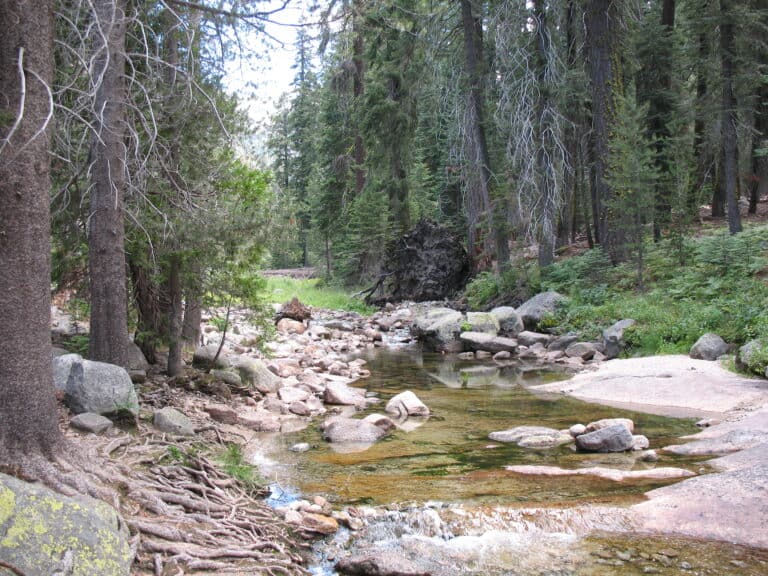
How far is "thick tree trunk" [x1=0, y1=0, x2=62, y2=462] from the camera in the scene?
364 cm

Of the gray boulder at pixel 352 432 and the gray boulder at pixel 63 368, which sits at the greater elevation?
the gray boulder at pixel 63 368

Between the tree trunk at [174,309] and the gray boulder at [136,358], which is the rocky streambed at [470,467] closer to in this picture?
the gray boulder at [136,358]

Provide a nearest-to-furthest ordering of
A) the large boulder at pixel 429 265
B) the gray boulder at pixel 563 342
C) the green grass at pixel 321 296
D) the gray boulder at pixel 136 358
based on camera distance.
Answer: the gray boulder at pixel 136 358
the gray boulder at pixel 563 342
the large boulder at pixel 429 265
the green grass at pixel 321 296

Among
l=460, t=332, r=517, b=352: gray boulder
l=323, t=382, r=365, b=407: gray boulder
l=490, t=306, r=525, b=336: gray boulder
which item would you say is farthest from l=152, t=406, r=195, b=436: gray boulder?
l=490, t=306, r=525, b=336: gray boulder

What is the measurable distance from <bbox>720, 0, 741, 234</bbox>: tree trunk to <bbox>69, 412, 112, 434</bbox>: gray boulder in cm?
1599

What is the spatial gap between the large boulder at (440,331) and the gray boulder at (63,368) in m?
11.0

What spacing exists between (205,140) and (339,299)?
1899cm

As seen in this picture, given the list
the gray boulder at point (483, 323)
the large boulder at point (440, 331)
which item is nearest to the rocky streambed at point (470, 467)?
the large boulder at point (440, 331)

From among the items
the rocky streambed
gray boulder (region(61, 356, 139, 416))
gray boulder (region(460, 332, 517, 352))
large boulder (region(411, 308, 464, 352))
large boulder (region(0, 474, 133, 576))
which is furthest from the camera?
large boulder (region(411, 308, 464, 352))

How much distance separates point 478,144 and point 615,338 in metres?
9.84

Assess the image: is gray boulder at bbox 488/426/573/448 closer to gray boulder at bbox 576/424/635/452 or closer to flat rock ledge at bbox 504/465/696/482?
gray boulder at bbox 576/424/635/452

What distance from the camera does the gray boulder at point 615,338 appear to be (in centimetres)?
1320

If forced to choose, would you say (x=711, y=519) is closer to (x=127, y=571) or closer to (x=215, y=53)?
(x=127, y=571)

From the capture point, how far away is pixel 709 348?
1106cm
